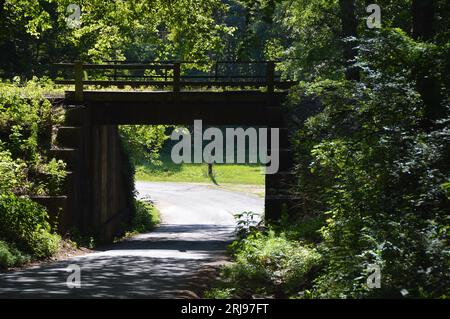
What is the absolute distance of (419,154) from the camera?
12438mm

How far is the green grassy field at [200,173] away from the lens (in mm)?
67688

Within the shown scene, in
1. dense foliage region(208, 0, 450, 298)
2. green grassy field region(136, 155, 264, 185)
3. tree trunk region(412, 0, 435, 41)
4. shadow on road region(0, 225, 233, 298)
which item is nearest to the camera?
dense foliage region(208, 0, 450, 298)

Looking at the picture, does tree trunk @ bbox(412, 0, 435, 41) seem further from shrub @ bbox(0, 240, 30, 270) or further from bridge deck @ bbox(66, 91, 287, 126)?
shrub @ bbox(0, 240, 30, 270)

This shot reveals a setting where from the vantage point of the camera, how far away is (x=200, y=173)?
71000 mm

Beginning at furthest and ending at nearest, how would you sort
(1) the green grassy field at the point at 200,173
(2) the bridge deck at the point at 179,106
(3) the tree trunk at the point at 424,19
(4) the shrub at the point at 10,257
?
(1) the green grassy field at the point at 200,173
(2) the bridge deck at the point at 179,106
(3) the tree trunk at the point at 424,19
(4) the shrub at the point at 10,257

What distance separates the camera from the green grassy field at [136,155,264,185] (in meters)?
67.7

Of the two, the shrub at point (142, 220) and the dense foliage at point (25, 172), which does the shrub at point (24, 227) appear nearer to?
the dense foliage at point (25, 172)

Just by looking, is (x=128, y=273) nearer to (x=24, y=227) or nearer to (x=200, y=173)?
(x=24, y=227)

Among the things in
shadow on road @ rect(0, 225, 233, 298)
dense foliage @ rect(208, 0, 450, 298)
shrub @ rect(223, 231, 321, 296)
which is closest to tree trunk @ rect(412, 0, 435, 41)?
dense foliage @ rect(208, 0, 450, 298)

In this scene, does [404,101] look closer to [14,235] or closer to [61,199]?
[14,235]

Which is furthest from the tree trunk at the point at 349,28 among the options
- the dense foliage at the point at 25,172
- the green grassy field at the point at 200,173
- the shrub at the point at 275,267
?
the green grassy field at the point at 200,173

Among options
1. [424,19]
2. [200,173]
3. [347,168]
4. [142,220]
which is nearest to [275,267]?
[347,168]

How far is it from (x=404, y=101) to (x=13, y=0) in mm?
12488
